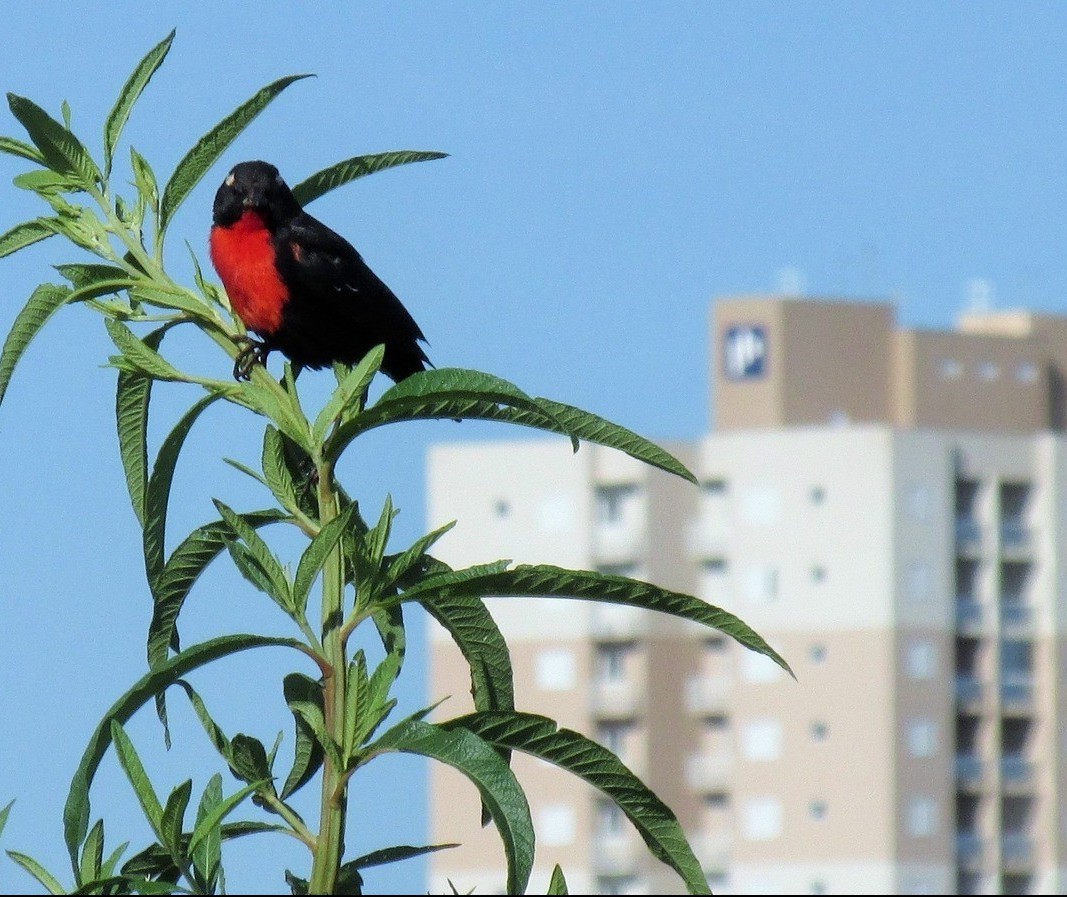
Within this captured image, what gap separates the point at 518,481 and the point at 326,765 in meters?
83.0

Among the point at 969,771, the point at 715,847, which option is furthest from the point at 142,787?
the point at 715,847

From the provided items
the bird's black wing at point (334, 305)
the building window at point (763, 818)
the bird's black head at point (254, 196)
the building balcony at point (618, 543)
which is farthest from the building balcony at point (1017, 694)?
the bird's black head at point (254, 196)

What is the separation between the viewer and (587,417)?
267 centimetres

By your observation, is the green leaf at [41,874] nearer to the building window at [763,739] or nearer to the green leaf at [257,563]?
the green leaf at [257,563]

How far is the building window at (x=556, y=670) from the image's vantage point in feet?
267

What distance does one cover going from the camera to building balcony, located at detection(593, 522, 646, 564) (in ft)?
272

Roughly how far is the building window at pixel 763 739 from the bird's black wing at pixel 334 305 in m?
75.6

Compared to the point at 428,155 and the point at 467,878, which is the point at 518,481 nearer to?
the point at 467,878

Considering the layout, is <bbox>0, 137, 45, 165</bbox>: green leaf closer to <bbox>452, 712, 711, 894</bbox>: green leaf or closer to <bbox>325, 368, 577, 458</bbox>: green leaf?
<bbox>325, 368, 577, 458</bbox>: green leaf

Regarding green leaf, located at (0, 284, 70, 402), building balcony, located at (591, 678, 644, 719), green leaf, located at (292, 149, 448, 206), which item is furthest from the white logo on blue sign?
green leaf, located at (0, 284, 70, 402)

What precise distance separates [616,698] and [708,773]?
431cm

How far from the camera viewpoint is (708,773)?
8206 centimetres

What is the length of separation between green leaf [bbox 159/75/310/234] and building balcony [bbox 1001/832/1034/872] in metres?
79.5

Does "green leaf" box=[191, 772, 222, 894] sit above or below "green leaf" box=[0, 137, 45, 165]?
below
